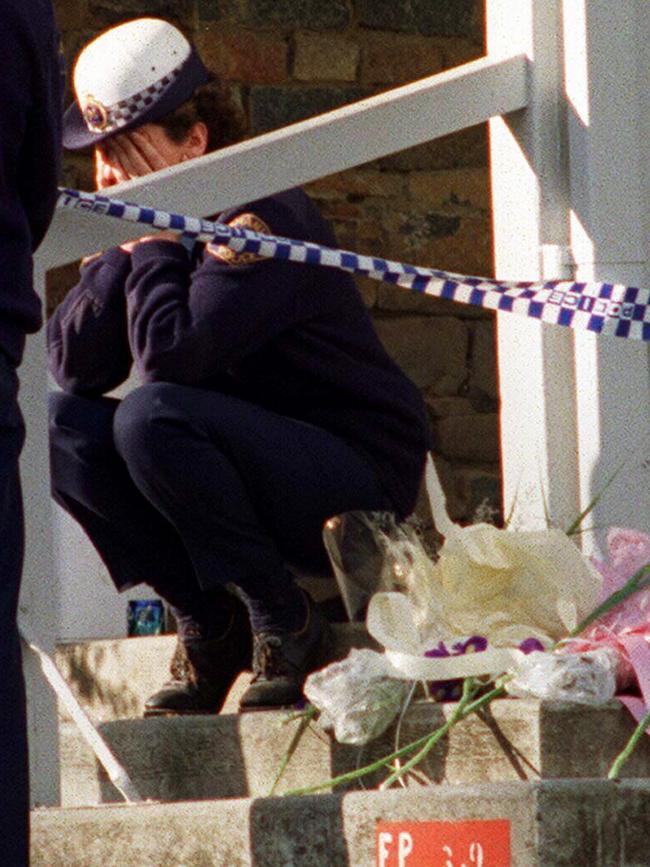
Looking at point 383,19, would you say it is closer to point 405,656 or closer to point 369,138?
point 369,138

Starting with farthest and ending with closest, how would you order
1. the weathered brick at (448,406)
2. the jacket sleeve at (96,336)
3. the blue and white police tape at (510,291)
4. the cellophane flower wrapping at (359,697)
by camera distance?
1. the weathered brick at (448,406)
2. the jacket sleeve at (96,336)
3. the blue and white police tape at (510,291)
4. the cellophane flower wrapping at (359,697)

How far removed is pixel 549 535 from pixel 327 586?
1.90m

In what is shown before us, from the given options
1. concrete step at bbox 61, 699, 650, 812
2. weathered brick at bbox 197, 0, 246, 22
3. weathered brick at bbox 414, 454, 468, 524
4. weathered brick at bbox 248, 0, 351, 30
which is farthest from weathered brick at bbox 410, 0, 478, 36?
concrete step at bbox 61, 699, 650, 812

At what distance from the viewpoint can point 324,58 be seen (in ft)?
20.7

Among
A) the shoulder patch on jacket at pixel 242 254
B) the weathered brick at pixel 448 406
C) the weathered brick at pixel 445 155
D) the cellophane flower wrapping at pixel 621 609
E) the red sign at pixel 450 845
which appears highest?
the weathered brick at pixel 445 155

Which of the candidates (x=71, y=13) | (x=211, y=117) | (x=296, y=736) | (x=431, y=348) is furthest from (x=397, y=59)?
(x=296, y=736)

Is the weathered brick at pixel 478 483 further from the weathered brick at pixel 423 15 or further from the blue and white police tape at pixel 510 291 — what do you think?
the blue and white police tape at pixel 510 291

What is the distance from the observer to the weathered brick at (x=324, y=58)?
629 cm

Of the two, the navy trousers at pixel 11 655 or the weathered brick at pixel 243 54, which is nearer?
the navy trousers at pixel 11 655

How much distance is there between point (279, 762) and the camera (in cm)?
364

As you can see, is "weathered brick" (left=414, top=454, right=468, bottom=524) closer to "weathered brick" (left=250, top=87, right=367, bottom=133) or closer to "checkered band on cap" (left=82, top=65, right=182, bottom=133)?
"weathered brick" (left=250, top=87, right=367, bottom=133)

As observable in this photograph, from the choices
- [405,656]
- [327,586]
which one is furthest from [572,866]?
[327,586]

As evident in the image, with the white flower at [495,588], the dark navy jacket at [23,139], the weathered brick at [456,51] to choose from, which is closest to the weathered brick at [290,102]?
the weathered brick at [456,51]

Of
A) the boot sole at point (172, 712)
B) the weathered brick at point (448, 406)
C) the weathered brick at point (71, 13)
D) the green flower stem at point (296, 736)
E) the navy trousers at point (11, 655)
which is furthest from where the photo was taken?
the weathered brick at point (448, 406)
